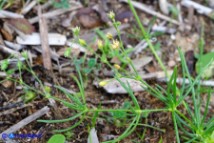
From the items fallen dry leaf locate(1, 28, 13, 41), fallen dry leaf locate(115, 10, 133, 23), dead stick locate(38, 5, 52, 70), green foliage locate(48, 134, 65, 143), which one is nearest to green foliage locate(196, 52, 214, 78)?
fallen dry leaf locate(115, 10, 133, 23)

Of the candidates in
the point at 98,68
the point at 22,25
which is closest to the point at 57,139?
the point at 98,68

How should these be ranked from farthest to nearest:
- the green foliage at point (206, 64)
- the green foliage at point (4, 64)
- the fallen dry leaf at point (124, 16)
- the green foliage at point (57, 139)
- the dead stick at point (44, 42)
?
the fallen dry leaf at point (124, 16)
the green foliage at point (206, 64)
the dead stick at point (44, 42)
the green foliage at point (4, 64)
the green foliage at point (57, 139)

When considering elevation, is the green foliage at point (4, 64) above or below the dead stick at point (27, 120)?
above

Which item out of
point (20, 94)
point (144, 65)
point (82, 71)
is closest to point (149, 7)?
point (144, 65)

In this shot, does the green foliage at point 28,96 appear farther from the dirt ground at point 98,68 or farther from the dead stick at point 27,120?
the dead stick at point 27,120

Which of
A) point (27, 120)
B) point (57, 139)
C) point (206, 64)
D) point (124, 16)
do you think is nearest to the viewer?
point (57, 139)

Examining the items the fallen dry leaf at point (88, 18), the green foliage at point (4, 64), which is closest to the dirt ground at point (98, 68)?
the fallen dry leaf at point (88, 18)

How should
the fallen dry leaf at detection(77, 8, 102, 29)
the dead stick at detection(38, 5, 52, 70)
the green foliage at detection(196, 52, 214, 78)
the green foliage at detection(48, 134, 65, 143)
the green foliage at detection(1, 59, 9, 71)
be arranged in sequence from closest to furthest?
the green foliage at detection(48, 134, 65, 143) < the green foliage at detection(1, 59, 9, 71) < the dead stick at detection(38, 5, 52, 70) < the green foliage at detection(196, 52, 214, 78) < the fallen dry leaf at detection(77, 8, 102, 29)

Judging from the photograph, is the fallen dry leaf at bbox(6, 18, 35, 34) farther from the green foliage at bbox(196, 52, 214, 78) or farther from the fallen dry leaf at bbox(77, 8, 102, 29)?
the green foliage at bbox(196, 52, 214, 78)

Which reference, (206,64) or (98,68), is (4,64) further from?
(206,64)
